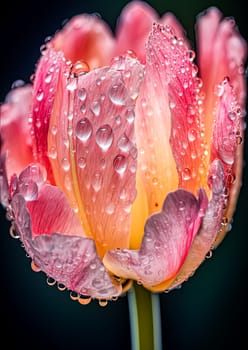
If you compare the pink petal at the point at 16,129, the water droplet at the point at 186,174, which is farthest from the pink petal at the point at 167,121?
the pink petal at the point at 16,129

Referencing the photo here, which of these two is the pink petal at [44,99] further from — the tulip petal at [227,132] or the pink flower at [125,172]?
the tulip petal at [227,132]

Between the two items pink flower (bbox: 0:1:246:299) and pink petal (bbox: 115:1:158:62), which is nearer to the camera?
pink flower (bbox: 0:1:246:299)

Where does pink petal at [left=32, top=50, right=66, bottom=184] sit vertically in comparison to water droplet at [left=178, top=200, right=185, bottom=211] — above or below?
above

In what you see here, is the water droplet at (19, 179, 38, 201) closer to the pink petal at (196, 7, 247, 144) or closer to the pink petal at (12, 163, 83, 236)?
the pink petal at (12, 163, 83, 236)

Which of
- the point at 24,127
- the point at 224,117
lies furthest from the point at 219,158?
the point at 24,127

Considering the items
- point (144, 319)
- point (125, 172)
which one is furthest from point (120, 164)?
point (144, 319)

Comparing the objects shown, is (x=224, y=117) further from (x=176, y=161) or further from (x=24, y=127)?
(x=24, y=127)

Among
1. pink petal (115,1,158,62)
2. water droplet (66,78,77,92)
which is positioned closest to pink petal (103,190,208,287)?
water droplet (66,78,77,92)

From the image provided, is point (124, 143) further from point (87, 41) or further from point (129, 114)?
point (87, 41)
